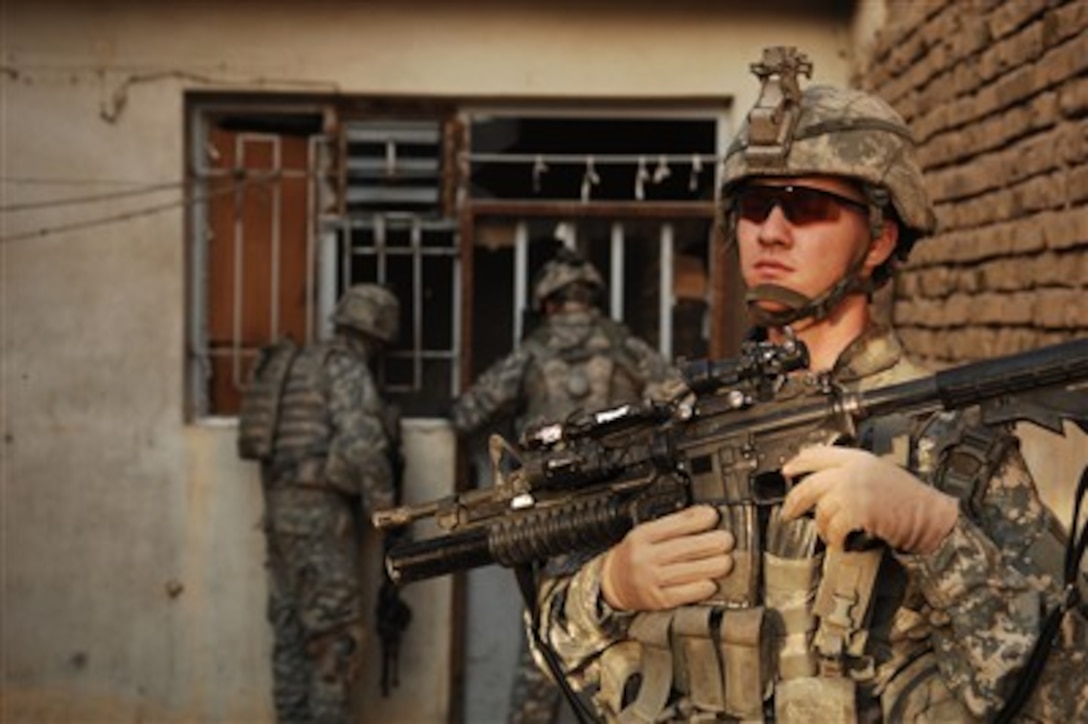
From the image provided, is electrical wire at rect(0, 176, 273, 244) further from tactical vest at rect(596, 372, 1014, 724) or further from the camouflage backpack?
tactical vest at rect(596, 372, 1014, 724)

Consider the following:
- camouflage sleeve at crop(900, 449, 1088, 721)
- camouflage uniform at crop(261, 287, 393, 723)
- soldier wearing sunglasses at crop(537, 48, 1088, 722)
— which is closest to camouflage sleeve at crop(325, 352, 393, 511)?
camouflage uniform at crop(261, 287, 393, 723)

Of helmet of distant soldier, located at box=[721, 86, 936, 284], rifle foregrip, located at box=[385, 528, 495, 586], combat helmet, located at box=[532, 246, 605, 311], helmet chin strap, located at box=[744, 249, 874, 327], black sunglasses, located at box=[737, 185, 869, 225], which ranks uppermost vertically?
helmet of distant soldier, located at box=[721, 86, 936, 284]

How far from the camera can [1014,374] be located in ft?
8.73

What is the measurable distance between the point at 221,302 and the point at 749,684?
5.20m

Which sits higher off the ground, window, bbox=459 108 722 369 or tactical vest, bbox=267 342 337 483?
window, bbox=459 108 722 369

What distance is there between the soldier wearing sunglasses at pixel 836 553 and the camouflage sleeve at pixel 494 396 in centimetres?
408

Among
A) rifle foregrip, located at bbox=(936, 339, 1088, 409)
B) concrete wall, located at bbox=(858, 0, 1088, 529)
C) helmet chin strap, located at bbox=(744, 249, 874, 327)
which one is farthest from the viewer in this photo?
concrete wall, located at bbox=(858, 0, 1088, 529)

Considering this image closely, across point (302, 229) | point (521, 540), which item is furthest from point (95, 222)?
point (521, 540)

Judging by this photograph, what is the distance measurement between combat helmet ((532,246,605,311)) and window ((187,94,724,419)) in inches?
13.9

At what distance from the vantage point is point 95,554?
760 cm

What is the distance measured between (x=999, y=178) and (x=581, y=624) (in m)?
2.86

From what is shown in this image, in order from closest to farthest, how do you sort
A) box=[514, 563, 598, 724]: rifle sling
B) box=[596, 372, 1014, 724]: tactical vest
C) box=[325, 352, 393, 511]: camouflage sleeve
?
1. box=[596, 372, 1014, 724]: tactical vest
2. box=[514, 563, 598, 724]: rifle sling
3. box=[325, 352, 393, 511]: camouflage sleeve

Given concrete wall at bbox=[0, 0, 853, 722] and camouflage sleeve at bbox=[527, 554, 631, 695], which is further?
concrete wall at bbox=[0, 0, 853, 722]

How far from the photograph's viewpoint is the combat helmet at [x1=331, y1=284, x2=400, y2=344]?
7.35m
